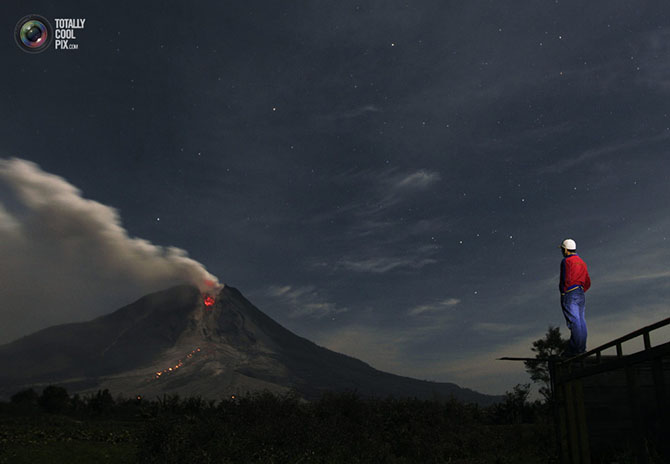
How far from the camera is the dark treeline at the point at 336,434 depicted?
18828mm

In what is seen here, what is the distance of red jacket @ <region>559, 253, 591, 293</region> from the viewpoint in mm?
10727

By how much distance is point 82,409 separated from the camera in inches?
2314

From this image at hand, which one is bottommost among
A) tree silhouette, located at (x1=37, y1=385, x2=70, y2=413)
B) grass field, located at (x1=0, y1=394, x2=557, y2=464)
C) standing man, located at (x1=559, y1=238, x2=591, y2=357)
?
grass field, located at (x1=0, y1=394, x2=557, y2=464)

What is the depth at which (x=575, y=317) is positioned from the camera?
34.7 feet

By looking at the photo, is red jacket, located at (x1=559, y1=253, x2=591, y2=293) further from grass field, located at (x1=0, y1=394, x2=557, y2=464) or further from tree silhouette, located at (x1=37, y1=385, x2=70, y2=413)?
tree silhouette, located at (x1=37, y1=385, x2=70, y2=413)

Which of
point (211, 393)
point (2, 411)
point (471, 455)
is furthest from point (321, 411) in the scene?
point (211, 393)

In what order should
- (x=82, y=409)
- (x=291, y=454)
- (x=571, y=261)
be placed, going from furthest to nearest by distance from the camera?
(x=82, y=409)
(x=291, y=454)
(x=571, y=261)

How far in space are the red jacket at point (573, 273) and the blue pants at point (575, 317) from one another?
12cm

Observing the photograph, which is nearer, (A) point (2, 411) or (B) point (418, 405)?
(B) point (418, 405)

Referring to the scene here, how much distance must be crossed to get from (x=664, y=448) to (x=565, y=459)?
195 centimetres

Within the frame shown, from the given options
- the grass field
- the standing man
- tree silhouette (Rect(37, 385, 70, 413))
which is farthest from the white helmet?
tree silhouette (Rect(37, 385, 70, 413))

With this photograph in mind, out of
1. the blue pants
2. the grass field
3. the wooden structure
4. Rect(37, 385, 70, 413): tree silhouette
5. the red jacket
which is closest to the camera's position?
the wooden structure

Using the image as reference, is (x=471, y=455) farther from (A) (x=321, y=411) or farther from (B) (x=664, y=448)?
(B) (x=664, y=448)

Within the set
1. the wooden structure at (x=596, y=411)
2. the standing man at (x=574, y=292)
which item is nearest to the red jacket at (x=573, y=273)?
the standing man at (x=574, y=292)
